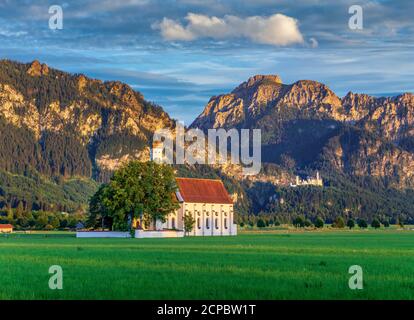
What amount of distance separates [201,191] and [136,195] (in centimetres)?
4345

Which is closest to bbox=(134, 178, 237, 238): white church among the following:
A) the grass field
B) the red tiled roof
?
the red tiled roof

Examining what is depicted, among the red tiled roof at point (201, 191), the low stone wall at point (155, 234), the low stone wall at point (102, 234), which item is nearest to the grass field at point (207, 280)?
the low stone wall at point (102, 234)

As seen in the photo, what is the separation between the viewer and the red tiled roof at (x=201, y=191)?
148m

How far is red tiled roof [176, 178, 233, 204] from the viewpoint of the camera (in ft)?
486

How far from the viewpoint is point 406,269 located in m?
37.0

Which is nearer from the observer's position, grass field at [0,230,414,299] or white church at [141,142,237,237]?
grass field at [0,230,414,299]

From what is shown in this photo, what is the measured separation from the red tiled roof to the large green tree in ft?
88.6

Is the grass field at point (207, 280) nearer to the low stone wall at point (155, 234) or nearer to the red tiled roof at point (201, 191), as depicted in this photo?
the low stone wall at point (155, 234)

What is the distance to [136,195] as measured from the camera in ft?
365

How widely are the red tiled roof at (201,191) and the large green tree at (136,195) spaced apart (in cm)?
2702

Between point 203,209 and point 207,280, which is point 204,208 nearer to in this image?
point 203,209

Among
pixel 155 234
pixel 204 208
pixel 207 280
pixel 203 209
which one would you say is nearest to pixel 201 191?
pixel 204 208

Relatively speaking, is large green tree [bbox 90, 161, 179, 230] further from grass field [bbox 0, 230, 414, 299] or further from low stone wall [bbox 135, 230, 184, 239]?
grass field [bbox 0, 230, 414, 299]
